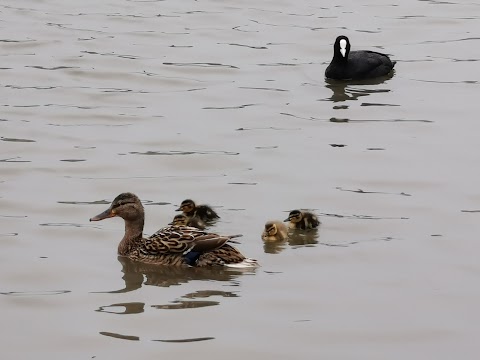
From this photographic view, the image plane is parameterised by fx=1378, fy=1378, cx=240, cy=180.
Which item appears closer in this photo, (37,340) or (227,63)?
(37,340)

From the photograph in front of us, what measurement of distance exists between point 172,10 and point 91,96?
4.85 meters

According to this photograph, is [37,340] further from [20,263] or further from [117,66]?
[117,66]

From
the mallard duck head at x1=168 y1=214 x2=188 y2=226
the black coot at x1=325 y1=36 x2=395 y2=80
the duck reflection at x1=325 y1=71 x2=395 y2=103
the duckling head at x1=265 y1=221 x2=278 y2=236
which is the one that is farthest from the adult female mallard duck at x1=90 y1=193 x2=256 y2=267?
the black coot at x1=325 y1=36 x2=395 y2=80

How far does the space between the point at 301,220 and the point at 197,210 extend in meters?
0.88

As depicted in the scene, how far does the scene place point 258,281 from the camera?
10.2 m

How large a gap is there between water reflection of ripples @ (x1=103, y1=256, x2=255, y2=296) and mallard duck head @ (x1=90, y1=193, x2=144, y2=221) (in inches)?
15.0

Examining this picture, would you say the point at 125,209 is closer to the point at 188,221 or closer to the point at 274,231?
the point at 188,221

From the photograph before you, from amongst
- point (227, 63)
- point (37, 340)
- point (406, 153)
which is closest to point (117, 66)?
point (227, 63)

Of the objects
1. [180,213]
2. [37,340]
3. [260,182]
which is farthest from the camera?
[260,182]

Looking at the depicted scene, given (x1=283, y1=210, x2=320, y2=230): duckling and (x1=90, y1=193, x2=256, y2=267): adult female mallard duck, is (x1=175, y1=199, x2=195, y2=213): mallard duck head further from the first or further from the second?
(x1=283, y1=210, x2=320, y2=230): duckling

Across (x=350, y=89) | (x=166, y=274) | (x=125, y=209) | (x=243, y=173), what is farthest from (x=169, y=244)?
(x=350, y=89)

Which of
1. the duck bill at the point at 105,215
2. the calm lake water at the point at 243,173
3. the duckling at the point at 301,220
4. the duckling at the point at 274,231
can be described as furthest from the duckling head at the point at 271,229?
the duck bill at the point at 105,215

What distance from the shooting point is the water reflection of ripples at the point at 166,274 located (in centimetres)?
1032

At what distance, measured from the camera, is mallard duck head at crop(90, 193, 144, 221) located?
35.9 feet
